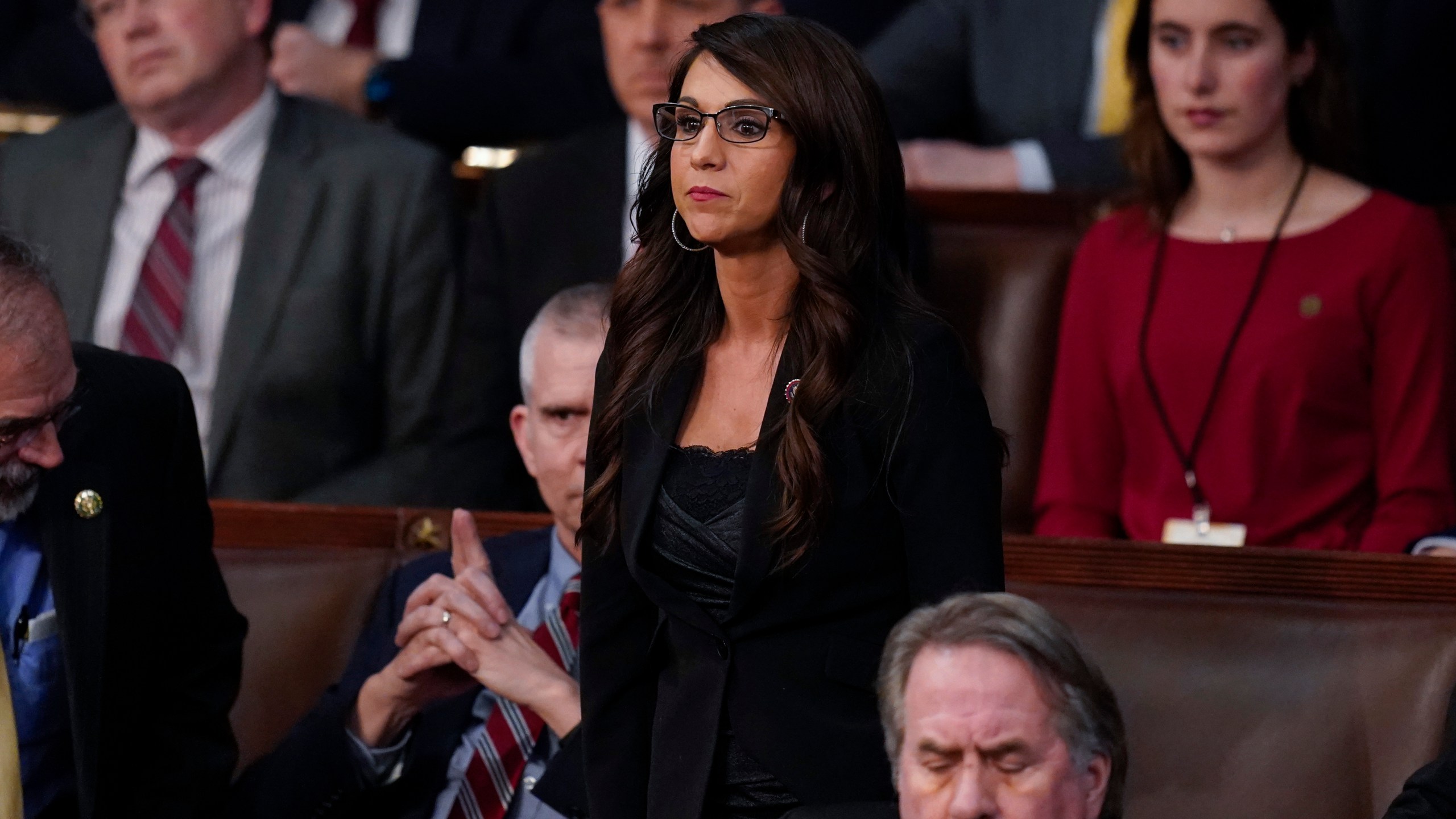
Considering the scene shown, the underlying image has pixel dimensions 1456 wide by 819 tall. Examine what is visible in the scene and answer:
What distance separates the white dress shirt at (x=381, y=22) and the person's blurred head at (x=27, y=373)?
1.83 m

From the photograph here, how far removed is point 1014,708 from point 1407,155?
1.95 metres

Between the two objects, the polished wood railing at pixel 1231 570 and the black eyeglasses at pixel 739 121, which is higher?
the black eyeglasses at pixel 739 121

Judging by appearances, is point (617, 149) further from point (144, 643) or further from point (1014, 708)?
point (1014, 708)

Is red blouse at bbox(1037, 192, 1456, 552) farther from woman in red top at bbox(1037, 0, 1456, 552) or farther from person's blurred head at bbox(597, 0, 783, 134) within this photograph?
person's blurred head at bbox(597, 0, 783, 134)

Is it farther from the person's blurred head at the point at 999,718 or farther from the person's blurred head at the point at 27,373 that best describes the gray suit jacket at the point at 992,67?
the person's blurred head at the point at 999,718

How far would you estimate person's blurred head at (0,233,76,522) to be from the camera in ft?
5.95

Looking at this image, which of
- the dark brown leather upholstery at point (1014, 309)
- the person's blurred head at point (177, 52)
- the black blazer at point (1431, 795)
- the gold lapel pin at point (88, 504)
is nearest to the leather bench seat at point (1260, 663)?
the black blazer at point (1431, 795)

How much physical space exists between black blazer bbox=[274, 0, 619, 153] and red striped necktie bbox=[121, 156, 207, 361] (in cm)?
46

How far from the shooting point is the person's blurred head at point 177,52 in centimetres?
302

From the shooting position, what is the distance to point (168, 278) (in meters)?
3.00

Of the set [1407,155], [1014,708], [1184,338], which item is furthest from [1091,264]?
[1014,708]

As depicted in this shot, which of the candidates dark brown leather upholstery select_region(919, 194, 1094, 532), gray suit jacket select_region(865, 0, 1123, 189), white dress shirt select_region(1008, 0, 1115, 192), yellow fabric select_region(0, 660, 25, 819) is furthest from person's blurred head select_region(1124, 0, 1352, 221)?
yellow fabric select_region(0, 660, 25, 819)

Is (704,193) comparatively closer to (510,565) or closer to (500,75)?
(510,565)

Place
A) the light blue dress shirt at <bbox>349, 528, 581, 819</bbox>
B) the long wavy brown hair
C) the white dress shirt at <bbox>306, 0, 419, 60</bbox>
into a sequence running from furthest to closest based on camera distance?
the white dress shirt at <bbox>306, 0, 419, 60</bbox>, the light blue dress shirt at <bbox>349, 528, 581, 819</bbox>, the long wavy brown hair
